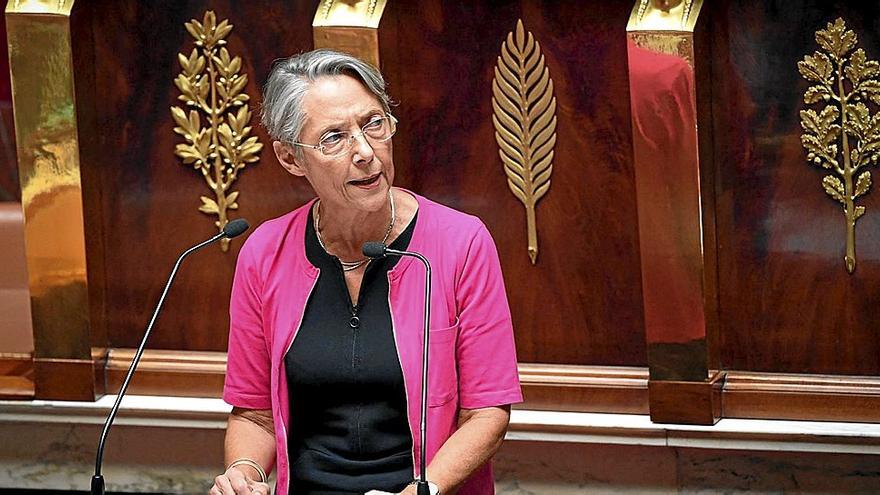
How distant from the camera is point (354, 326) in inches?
104

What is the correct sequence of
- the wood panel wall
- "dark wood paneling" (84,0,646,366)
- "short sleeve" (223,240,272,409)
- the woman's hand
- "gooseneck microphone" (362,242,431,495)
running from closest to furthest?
"gooseneck microphone" (362,242,431,495) → the woman's hand → "short sleeve" (223,240,272,409) → the wood panel wall → "dark wood paneling" (84,0,646,366)

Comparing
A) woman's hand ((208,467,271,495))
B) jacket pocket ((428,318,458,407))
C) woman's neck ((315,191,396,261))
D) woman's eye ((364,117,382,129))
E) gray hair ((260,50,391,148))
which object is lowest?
woman's hand ((208,467,271,495))

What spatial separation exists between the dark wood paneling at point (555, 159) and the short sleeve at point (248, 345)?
782 millimetres

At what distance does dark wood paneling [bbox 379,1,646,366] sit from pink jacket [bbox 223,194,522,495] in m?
0.71

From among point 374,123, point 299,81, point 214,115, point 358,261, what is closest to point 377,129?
point 374,123

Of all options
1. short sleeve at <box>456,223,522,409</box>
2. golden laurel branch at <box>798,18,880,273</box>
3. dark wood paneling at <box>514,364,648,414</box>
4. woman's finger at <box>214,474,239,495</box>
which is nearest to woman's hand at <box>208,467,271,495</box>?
woman's finger at <box>214,474,239,495</box>

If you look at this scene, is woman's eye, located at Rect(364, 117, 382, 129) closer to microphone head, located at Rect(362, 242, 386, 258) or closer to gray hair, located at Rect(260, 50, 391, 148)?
gray hair, located at Rect(260, 50, 391, 148)

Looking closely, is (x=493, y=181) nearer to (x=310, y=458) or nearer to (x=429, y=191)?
(x=429, y=191)

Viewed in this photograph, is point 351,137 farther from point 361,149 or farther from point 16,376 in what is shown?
point 16,376

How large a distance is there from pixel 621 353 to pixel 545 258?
258mm

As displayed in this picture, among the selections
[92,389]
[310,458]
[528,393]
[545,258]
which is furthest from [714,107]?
[92,389]

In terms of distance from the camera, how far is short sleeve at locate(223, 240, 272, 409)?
106 inches

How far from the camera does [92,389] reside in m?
3.62

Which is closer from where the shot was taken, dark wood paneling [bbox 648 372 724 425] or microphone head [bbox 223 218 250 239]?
microphone head [bbox 223 218 250 239]
